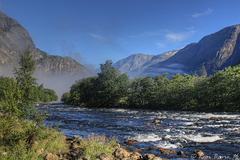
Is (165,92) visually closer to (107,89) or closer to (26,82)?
(107,89)

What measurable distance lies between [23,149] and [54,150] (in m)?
1.86

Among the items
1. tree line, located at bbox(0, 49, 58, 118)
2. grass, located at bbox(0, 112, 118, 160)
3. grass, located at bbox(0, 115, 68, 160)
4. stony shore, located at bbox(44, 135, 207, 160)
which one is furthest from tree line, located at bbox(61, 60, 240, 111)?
tree line, located at bbox(0, 49, 58, 118)

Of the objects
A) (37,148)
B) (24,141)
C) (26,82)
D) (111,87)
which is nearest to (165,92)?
(111,87)

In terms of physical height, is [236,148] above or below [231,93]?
below

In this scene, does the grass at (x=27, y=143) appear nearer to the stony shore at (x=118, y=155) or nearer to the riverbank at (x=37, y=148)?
the riverbank at (x=37, y=148)

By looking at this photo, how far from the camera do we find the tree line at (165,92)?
54041 millimetres

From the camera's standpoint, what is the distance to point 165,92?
236 ft

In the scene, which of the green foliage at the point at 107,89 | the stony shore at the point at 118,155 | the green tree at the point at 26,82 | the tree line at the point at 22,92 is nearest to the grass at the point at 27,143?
the stony shore at the point at 118,155

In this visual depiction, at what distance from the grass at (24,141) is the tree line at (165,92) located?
5484 cm

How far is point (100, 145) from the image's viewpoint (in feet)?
37.1

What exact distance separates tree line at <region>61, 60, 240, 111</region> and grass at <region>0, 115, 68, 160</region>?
54.8 meters

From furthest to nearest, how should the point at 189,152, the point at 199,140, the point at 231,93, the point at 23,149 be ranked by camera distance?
the point at 231,93, the point at 199,140, the point at 189,152, the point at 23,149

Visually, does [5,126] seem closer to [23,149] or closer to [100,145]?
[23,149]

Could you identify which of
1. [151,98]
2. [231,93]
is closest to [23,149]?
[231,93]
